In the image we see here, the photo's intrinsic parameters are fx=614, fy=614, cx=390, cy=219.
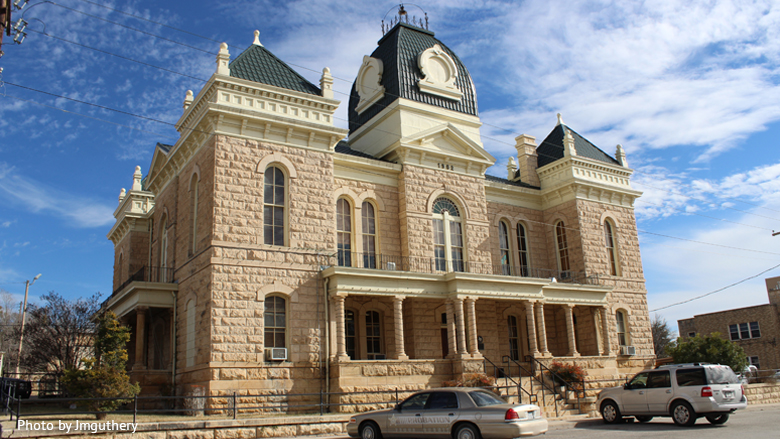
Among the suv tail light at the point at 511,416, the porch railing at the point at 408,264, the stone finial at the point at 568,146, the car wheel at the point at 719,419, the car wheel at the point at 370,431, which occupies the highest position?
the stone finial at the point at 568,146

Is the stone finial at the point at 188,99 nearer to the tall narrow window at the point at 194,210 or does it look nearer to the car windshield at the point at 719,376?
the tall narrow window at the point at 194,210

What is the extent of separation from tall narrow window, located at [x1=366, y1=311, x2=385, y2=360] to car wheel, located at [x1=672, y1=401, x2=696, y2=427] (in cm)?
1075

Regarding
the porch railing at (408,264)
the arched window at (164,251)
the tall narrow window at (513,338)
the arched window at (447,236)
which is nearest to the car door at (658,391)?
the porch railing at (408,264)

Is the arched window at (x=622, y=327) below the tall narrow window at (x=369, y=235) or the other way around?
below

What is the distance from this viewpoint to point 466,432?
12461mm

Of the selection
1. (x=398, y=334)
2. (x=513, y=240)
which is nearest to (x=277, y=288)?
(x=398, y=334)

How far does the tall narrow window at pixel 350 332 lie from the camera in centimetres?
2278

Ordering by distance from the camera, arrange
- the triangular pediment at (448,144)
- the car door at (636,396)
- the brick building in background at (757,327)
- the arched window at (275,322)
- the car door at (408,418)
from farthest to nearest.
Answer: the brick building in background at (757,327), the triangular pediment at (448,144), the arched window at (275,322), the car door at (636,396), the car door at (408,418)

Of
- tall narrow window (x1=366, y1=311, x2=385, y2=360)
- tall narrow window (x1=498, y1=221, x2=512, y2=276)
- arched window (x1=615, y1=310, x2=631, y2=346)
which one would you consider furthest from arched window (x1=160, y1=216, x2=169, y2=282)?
arched window (x1=615, y1=310, x2=631, y2=346)

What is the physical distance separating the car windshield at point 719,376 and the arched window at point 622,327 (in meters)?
13.3

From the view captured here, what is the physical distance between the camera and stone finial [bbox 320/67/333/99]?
22.9 metres

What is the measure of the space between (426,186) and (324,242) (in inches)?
223

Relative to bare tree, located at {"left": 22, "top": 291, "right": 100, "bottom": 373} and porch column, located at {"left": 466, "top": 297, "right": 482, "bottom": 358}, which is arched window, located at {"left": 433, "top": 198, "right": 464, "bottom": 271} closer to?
porch column, located at {"left": 466, "top": 297, "right": 482, "bottom": 358}

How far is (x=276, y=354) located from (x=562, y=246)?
16.1 meters
